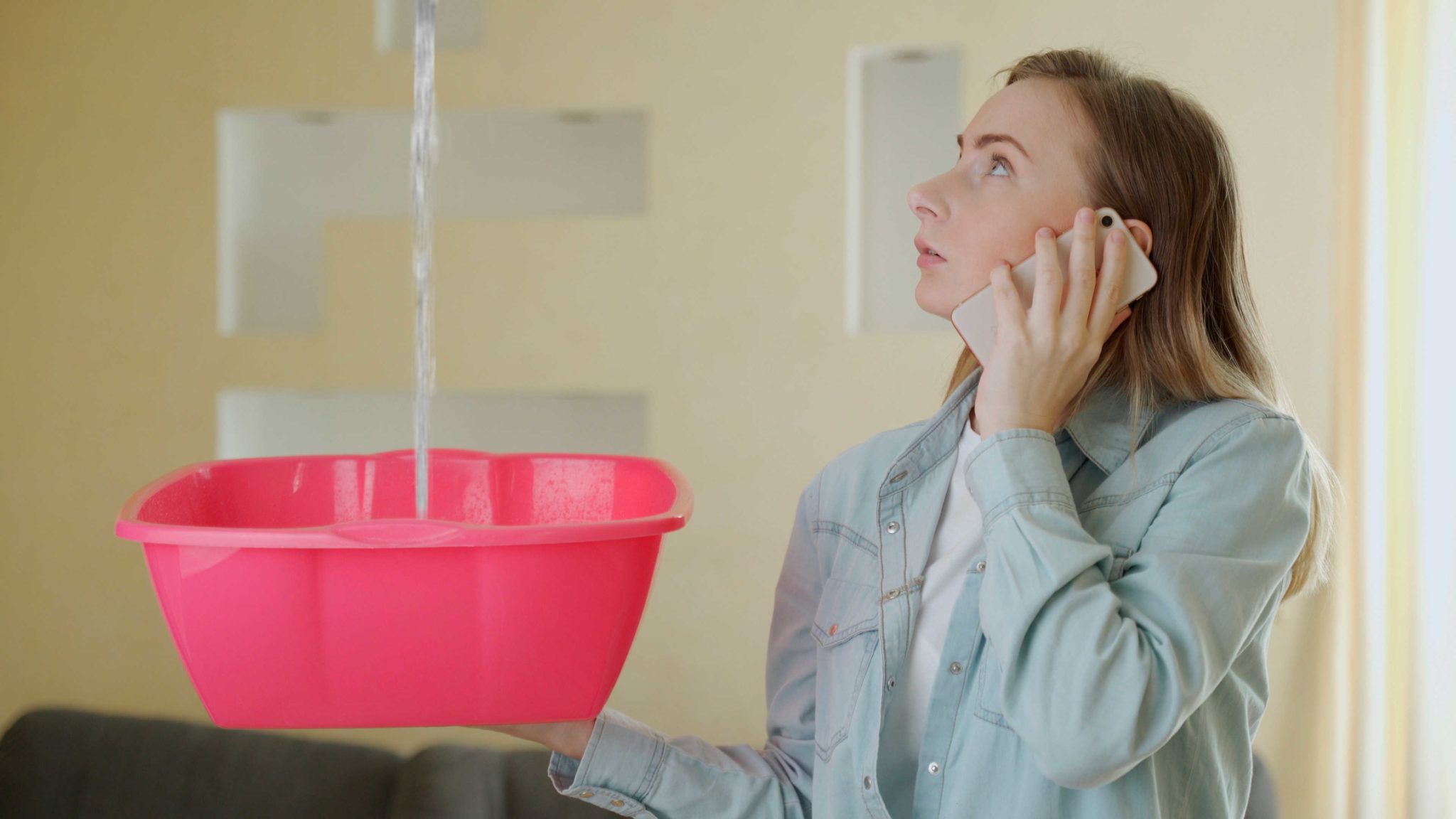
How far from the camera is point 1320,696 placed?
209cm

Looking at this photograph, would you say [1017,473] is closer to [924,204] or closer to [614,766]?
[924,204]

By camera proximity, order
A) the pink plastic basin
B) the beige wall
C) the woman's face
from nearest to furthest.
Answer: the pink plastic basin
the woman's face
the beige wall

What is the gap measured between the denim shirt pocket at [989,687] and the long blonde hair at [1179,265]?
0.16 metres

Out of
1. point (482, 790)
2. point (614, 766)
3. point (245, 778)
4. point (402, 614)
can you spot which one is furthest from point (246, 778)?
point (402, 614)

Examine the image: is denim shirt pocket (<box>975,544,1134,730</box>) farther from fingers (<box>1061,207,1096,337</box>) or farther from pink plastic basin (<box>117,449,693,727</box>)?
pink plastic basin (<box>117,449,693,727</box>)

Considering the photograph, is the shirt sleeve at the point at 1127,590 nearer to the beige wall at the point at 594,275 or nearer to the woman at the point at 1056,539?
Result: the woman at the point at 1056,539

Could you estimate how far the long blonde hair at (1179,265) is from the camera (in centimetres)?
90

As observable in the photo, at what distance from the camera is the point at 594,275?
2266 millimetres

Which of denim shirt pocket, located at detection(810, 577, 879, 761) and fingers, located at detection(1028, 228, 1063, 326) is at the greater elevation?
fingers, located at detection(1028, 228, 1063, 326)

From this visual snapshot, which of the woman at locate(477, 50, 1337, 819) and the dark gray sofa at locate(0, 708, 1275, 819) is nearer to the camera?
the woman at locate(477, 50, 1337, 819)

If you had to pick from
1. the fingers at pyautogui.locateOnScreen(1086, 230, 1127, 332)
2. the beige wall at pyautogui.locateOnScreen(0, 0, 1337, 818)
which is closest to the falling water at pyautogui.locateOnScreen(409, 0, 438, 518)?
the fingers at pyautogui.locateOnScreen(1086, 230, 1127, 332)

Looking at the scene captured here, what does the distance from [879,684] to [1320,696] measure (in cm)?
150

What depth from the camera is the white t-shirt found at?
3.09ft

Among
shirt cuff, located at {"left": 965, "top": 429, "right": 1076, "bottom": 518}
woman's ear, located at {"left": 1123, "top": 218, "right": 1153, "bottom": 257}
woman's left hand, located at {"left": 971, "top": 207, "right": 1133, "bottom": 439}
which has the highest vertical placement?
woman's ear, located at {"left": 1123, "top": 218, "right": 1153, "bottom": 257}
